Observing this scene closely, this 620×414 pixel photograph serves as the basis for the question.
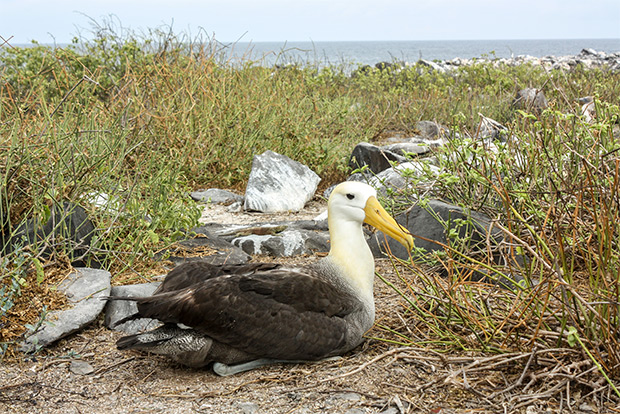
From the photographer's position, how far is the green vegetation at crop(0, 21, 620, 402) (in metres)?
3.02

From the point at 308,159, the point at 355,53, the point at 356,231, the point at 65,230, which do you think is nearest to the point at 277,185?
the point at 308,159

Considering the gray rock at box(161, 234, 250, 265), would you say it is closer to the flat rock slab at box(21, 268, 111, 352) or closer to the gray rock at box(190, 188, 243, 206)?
the flat rock slab at box(21, 268, 111, 352)

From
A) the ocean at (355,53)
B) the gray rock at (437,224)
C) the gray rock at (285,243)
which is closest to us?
the gray rock at (437,224)

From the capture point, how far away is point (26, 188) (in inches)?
170

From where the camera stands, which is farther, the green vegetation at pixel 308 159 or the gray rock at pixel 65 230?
the gray rock at pixel 65 230

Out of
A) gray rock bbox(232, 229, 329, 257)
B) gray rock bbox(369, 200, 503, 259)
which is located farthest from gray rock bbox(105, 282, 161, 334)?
gray rock bbox(369, 200, 503, 259)

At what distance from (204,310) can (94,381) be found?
71 cm

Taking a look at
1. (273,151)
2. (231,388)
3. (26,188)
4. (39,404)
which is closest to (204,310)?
(231,388)

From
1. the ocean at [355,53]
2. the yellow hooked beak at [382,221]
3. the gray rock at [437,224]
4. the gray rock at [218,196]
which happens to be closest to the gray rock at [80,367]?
the yellow hooked beak at [382,221]

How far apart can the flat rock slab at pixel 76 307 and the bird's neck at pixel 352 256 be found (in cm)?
130

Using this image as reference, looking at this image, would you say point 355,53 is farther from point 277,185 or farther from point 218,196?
point 277,185

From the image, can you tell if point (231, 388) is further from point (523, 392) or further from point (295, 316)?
point (523, 392)

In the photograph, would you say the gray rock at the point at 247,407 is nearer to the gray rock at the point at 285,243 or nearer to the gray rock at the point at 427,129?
the gray rock at the point at 285,243

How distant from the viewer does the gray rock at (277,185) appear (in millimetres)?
7215
